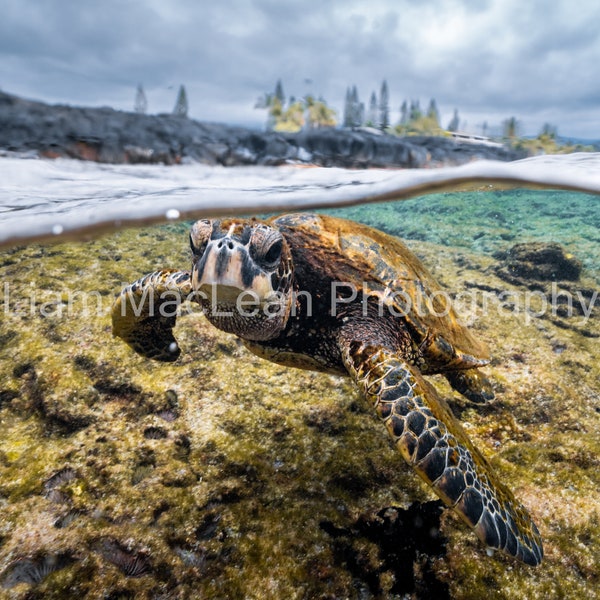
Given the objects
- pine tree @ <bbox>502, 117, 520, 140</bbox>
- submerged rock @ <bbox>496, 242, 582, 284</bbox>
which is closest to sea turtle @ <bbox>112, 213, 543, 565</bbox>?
pine tree @ <bbox>502, 117, 520, 140</bbox>

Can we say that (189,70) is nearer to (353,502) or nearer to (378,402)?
(378,402)

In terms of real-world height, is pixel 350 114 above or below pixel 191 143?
above

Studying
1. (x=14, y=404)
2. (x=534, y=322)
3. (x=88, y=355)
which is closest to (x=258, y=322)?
(x=88, y=355)

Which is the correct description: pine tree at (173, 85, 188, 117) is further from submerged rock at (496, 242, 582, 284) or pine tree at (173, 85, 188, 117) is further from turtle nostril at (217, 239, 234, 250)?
submerged rock at (496, 242, 582, 284)

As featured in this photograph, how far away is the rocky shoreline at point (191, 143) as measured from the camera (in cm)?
372

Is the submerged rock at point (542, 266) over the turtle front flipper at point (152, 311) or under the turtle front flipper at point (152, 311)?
under

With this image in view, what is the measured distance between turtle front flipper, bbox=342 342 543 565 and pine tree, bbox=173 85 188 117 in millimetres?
3422

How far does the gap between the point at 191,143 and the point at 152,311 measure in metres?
2.28

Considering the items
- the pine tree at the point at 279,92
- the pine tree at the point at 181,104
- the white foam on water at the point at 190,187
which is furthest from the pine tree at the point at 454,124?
the pine tree at the point at 181,104

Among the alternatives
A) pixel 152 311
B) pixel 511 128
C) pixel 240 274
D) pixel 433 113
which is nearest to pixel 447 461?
pixel 240 274

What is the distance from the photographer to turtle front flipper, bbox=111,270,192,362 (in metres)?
3.43

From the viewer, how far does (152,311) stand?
12.0 ft

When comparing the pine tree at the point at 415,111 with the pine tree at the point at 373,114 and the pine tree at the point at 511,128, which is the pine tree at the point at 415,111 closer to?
the pine tree at the point at 373,114

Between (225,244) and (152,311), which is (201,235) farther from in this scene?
(152,311)
